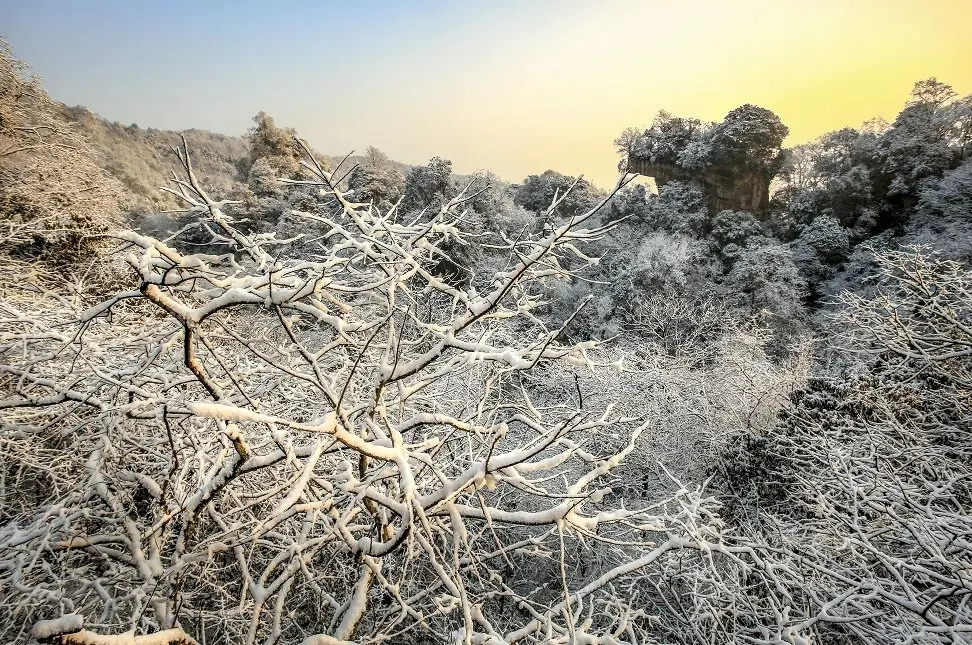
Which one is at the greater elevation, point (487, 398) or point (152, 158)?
point (152, 158)

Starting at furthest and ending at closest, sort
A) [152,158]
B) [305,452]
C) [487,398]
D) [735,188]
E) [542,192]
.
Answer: [542,192], [152,158], [735,188], [487,398], [305,452]

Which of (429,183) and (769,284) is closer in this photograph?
(769,284)

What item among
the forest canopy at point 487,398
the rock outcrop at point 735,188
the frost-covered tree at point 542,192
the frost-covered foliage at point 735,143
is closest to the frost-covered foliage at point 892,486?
the forest canopy at point 487,398

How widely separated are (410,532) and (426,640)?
295 cm

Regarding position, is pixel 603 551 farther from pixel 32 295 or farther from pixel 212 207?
pixel 32 295

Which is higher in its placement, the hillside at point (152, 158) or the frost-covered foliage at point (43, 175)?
the hillside at point (152, 158)

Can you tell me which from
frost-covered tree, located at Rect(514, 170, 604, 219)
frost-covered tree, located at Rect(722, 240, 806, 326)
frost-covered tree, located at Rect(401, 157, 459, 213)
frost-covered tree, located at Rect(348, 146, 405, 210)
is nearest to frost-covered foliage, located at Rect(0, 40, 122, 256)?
frost-covered tree, located at Rect(348, 146, 405, 210)

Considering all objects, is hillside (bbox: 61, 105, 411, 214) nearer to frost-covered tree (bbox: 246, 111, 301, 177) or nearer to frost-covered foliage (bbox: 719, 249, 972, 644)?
frost-covered tree (bbox: 246, 111, 301, 177)

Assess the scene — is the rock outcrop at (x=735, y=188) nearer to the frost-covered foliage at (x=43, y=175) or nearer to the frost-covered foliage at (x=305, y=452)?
the frost-covered foliage at (x=43, y=175)

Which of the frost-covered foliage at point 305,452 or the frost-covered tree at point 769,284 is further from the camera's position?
the frost-covered tree at point 769,284

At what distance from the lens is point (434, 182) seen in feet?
52.9

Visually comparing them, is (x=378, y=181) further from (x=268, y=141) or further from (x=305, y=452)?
(x=305, y=452)

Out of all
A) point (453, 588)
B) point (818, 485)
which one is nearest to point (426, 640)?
point (453, 588)

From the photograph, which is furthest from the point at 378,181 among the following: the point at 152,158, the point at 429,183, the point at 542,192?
the point at 152,158
